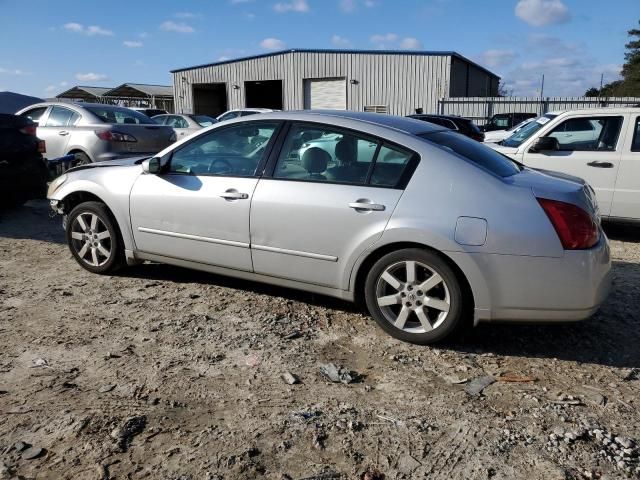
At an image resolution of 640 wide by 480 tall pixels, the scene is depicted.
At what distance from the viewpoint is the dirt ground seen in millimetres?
2578

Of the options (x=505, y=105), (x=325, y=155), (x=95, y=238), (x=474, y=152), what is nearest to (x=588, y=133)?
(x=474, y=152)

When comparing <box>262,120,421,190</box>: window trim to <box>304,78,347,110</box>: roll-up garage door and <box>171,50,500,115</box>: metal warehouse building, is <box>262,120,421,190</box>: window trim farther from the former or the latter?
<box>304,78,347,110</box>: roll-up garage door

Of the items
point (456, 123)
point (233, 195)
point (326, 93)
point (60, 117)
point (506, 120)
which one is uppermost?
point (326, 93)

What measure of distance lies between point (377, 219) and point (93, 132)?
698cm

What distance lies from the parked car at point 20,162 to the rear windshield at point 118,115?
187cm

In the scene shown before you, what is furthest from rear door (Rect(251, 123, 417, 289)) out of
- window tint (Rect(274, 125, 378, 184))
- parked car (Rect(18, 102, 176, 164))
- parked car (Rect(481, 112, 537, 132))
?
parked car (Rect(481, 112, 537, 132))

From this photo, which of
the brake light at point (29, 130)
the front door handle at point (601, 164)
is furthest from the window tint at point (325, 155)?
the brake light at point (29, 130)

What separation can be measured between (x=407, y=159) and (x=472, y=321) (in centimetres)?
118

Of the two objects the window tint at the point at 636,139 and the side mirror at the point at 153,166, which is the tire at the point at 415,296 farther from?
the window tint at the point at 636,139

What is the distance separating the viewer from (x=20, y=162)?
298 inches

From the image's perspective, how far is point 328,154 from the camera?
4.10 metres

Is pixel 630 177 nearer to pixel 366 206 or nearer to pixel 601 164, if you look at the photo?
pixel 601 164

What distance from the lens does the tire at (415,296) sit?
3615mm

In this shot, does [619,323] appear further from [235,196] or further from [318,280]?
[235,196]
